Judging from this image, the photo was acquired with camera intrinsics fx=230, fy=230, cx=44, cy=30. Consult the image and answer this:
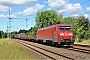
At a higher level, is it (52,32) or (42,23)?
(42,23)

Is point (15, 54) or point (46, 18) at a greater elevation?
point (46, 18)

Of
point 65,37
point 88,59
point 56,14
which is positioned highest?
point 56,14

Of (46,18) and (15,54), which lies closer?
(15,54)

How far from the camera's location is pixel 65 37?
98.0 ft

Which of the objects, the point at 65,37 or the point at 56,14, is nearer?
the point at 65,37

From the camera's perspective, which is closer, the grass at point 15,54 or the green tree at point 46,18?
the grass at point 15,54

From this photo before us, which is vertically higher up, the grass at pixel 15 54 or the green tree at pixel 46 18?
the green tree at pixel 46 18

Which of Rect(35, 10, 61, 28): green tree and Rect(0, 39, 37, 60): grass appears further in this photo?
Rect(35, 10, 61, 28): green tree

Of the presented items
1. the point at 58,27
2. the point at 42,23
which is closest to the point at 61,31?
the point at 58,27

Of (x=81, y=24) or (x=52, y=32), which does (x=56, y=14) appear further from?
(x=52, y=32)

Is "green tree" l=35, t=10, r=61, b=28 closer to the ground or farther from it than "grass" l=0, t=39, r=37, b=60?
farther from it

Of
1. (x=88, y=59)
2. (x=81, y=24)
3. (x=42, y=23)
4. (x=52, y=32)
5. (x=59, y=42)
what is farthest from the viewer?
(x=42, y=23)

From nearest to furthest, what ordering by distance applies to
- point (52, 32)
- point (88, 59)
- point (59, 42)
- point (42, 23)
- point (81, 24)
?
point (88, 59) < point (59, 42) < point (52, 32) < point (81, 24) < point (42, 23)

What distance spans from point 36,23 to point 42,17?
5228 mm
